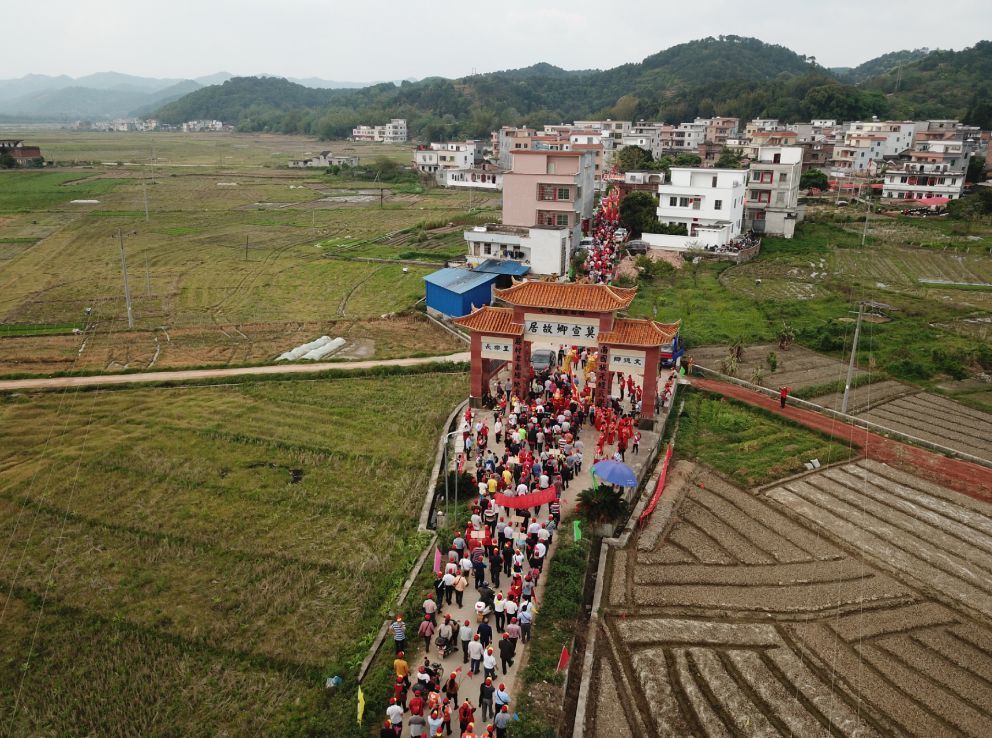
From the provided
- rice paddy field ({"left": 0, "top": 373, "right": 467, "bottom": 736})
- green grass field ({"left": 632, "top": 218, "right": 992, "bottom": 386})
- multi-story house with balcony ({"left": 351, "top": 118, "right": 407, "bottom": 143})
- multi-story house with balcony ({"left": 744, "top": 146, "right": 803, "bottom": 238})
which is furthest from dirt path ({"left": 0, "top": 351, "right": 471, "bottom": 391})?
multi-story house with balcony ({"left": 351, "top": 118, "right": 407, "bottom": 143})

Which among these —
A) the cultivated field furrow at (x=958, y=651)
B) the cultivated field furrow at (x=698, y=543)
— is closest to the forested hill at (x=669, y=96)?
the cultivated field furrow at (x=698, y=543)

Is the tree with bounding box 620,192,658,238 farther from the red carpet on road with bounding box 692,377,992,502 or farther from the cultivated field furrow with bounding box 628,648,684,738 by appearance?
the cultivated field furrow with bounding box 628,648,684,738

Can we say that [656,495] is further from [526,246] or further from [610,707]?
[526,246]

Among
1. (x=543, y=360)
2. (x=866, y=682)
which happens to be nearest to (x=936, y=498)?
(x=866, y=682)

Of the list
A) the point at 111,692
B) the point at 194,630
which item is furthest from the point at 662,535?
the point at 111,692

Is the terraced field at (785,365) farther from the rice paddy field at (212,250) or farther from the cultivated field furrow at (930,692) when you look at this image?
the cultivated field furrow at (930,692)
